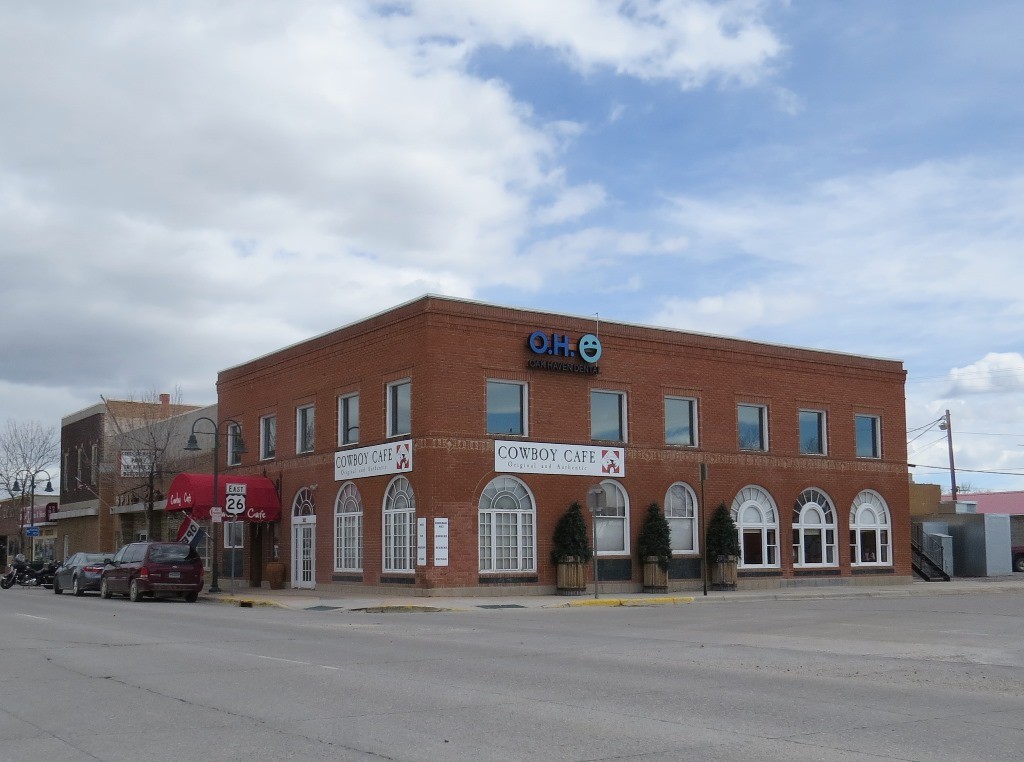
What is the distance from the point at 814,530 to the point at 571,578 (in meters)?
11.4

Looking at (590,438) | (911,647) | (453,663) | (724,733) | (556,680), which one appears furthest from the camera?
(590,438)

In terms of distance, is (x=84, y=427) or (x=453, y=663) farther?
(x=84, y=427)

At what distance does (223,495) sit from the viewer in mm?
36281

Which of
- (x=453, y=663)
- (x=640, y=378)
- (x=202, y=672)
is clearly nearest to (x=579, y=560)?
(x=640, y=378)

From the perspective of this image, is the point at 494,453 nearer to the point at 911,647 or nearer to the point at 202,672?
the point at 911,647

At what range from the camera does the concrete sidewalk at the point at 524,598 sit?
28.2m

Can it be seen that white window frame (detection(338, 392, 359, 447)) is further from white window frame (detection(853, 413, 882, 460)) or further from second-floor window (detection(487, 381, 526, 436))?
white window frame (detection(853, 413, 882, 460))

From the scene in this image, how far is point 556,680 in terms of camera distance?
43.2 ft

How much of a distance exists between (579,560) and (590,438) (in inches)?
150

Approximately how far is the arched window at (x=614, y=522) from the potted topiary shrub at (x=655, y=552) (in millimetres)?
541

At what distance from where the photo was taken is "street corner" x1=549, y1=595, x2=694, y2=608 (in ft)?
94.9

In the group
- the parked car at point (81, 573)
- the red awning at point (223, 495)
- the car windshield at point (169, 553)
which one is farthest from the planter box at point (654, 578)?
the parked car at point (81, 573)

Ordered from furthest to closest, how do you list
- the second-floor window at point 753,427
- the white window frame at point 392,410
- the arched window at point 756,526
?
the second-floor window at point 753,427 → the arched window at point 756,526 → the white window frame at point 392,410

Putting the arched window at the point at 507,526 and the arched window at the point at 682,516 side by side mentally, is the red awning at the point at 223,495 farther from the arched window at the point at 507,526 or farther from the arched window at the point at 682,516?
the arched window at the point at 682,516
